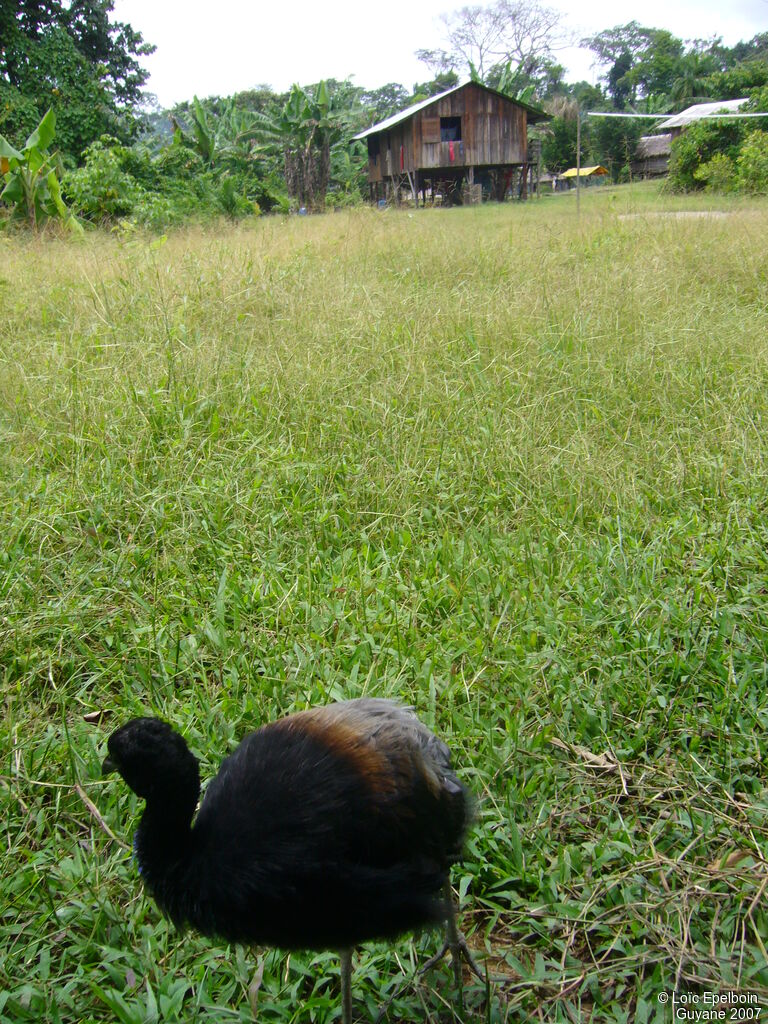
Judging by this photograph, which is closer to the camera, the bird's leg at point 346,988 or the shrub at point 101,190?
the bird's leg at point 346,988

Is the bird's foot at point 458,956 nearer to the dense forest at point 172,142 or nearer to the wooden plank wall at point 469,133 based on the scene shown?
the dense forest at point 172,142

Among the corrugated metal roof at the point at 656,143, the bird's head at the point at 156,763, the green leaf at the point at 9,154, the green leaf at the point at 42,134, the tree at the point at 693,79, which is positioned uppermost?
the tree at the point at 693,79

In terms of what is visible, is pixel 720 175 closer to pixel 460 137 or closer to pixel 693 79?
pixel 460 137

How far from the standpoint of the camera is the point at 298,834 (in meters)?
1.75

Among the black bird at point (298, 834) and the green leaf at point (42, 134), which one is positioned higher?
the green leaf at point (42, 134)

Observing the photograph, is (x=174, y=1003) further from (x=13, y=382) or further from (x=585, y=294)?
(x=585, y=294)

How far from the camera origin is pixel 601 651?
120 inches

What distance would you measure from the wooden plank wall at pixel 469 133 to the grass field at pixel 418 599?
21196mm

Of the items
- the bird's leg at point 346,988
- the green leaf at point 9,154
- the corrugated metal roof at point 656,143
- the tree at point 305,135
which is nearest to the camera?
the bird's leg at point 346,988

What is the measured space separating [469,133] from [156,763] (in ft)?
88.5

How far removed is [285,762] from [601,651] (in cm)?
158

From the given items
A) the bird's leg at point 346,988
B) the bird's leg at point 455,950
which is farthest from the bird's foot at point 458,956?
the bird's leg at point 346,988

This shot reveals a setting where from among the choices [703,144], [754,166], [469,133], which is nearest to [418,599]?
[754,166]

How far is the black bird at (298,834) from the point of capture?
174 centimetres
